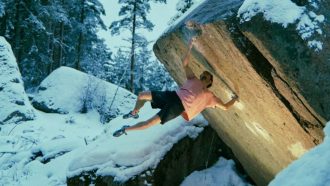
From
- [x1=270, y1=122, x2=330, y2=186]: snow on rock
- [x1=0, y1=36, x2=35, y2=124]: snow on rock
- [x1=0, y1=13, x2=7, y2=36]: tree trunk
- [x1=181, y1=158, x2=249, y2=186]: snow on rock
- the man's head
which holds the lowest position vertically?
[x1=181, y1=158, x2=249, y2=186]: snow on rock

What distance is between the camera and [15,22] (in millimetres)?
25906

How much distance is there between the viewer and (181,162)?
28.8ft

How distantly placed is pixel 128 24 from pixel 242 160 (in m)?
22.3

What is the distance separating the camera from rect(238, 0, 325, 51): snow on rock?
4.54 meters

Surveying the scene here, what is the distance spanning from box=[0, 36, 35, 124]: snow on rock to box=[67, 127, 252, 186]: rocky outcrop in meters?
8.10

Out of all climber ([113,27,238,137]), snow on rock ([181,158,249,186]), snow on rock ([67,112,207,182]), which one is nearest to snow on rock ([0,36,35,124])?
snow on rock ([67,112,207,182])

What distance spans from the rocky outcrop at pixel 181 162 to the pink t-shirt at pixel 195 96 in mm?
2128

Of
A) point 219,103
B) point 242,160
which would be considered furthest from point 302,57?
point 242,160

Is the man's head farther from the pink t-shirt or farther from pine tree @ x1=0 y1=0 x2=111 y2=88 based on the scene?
pine tree @ x1=0 y1=0 x2=111 y2=88

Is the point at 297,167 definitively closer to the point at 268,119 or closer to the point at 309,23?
the point at 309,23

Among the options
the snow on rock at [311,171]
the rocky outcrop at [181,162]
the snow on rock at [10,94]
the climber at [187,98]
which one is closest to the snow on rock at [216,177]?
the rocky outcrop at [181,162]

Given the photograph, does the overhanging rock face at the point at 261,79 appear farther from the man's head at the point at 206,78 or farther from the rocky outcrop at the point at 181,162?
the rocky outcrop at the point at 181,162

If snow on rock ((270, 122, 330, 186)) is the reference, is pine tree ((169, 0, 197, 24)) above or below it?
above

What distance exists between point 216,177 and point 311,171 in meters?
6.97
